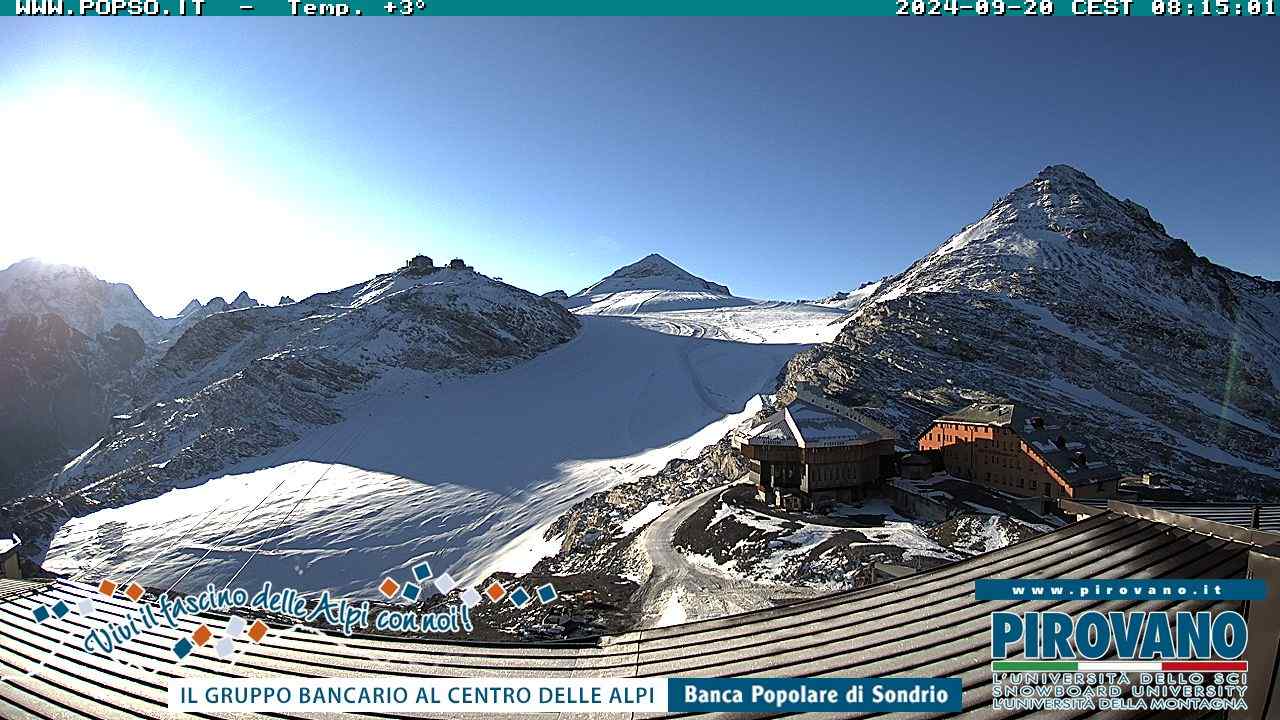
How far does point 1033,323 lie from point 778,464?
47.7 m

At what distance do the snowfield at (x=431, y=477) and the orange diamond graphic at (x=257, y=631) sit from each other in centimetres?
2523

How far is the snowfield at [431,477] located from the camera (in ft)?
117

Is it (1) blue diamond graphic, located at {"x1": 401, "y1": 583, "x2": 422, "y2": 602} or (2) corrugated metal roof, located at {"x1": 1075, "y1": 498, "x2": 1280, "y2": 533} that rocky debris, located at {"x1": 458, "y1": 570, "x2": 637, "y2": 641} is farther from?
(2) corrugated metal roof, located at {"x1": 1075, "y1": 498, "x2": 1280, "y2": 533}

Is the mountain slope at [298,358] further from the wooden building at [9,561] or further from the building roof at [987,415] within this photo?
the building roof at [987,415]

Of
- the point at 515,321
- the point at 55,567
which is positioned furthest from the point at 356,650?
the point at 515,321

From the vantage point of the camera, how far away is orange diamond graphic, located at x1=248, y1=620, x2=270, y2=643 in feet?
24.6

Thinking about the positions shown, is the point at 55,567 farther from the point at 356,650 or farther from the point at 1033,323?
the point at 1033,323

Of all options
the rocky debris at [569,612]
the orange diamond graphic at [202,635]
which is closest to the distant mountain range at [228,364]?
the rocky debris at [569,612]

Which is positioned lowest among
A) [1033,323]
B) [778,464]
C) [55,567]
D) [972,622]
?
[55,567]

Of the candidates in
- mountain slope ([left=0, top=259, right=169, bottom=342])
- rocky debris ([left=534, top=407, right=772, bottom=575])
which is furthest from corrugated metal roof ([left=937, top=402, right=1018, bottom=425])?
mountain slope ([left=0, top=259, right=169, bottom=342])

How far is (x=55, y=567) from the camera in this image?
38906 millimetres

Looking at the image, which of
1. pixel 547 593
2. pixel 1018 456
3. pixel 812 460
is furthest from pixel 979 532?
pixel 547 593

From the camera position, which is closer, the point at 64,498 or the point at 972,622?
the point at 972,622

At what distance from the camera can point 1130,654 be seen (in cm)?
583
